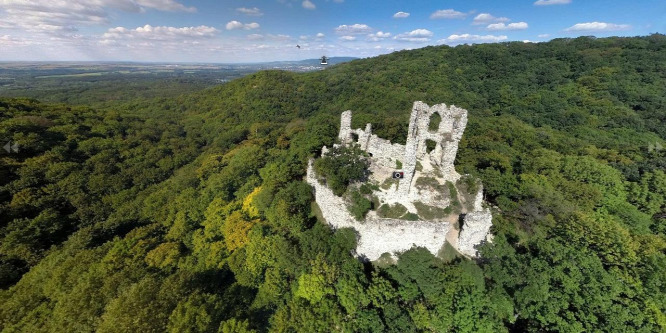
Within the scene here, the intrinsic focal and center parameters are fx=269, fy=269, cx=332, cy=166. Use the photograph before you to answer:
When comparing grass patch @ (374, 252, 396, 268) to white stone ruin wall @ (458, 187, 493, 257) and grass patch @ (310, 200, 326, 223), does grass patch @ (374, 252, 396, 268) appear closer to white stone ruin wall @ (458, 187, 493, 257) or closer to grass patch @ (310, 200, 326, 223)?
white stone ruin wall @ (458, 187, 493, 257)

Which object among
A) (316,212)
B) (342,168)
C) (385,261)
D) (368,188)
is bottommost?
(385,261)

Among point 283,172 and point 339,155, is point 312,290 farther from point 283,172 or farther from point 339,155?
point 283,172

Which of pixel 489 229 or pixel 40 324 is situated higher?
pixel 489 229

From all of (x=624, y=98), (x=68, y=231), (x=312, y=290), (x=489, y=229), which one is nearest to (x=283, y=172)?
(x=312, y=290)

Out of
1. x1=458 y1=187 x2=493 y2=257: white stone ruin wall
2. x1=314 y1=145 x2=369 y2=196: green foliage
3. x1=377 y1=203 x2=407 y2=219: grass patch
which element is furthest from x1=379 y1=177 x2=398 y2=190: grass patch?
x1=458 y1=187 x2=493 y2=257: white stone ruin wall

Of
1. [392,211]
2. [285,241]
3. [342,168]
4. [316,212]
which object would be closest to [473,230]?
[392,211]

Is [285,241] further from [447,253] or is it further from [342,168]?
[447,253]
